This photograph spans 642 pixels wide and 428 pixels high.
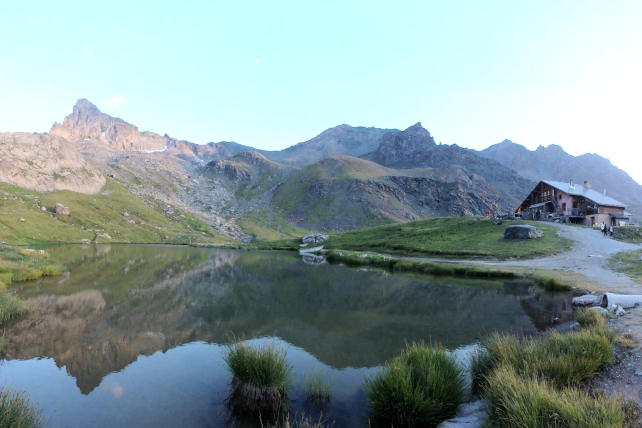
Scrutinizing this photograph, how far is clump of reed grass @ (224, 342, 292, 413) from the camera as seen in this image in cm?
1070

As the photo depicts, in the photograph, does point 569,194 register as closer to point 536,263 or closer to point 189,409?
point 536,263

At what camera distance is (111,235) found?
13738cm

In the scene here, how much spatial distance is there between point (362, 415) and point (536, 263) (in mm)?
43314

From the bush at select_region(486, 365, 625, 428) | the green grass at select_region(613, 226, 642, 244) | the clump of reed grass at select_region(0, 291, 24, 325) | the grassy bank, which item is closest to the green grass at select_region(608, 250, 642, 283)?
the grassy bank

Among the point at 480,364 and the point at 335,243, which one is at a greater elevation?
the point at 480,364

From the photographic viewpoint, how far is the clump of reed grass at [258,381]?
1070cm

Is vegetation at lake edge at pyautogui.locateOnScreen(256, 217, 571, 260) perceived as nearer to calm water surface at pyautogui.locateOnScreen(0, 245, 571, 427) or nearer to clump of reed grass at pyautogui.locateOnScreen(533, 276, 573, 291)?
clump of reed grass at pyautogui.locateOnScreen(533, 276, 573, 291)

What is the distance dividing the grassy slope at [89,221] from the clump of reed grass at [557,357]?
12343cm

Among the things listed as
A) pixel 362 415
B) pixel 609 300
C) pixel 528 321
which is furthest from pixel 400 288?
pixel 362 415

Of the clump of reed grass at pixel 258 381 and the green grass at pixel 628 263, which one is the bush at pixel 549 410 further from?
the green grass at pixel 628 263

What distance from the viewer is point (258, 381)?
11000mm

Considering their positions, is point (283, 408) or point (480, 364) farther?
point (480, 364)

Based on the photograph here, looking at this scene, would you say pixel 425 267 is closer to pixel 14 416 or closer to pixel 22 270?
pixel 14 416

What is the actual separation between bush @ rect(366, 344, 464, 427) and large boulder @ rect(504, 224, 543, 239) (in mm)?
53453
